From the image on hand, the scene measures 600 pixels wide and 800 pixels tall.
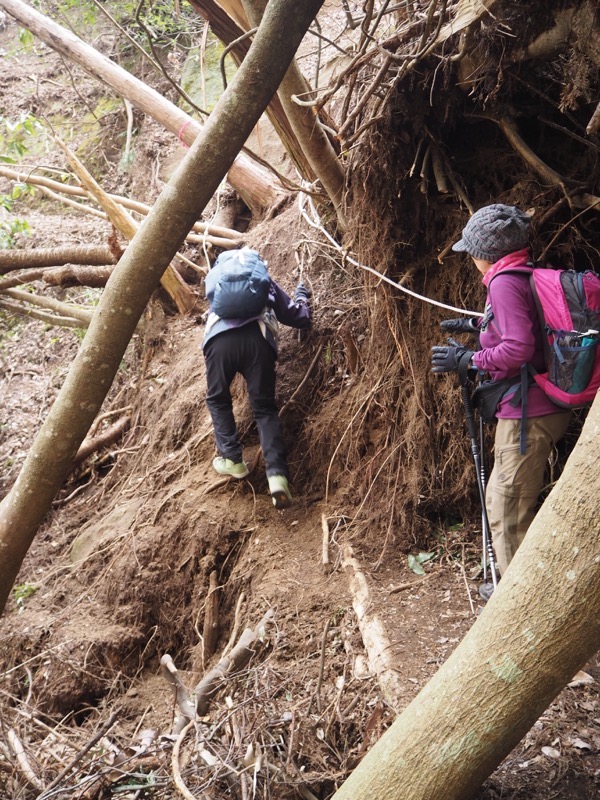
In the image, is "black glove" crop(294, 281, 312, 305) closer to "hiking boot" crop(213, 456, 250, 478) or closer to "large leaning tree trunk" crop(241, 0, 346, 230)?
"large leaning tree trunk" crop(241, 0, 346, 230)

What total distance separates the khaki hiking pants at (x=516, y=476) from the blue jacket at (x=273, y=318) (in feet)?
7.62

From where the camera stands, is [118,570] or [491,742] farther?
[118,570]

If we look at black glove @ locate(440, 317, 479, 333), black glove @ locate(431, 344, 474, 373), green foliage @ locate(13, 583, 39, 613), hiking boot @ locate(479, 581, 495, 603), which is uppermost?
black glove @ locate(440, 317, 479, 333)

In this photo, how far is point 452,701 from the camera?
214cm

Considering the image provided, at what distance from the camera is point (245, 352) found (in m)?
5.24

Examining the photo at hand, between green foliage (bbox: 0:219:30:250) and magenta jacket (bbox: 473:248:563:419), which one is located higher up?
magenta jacket (bbox: 473:248:563:419)

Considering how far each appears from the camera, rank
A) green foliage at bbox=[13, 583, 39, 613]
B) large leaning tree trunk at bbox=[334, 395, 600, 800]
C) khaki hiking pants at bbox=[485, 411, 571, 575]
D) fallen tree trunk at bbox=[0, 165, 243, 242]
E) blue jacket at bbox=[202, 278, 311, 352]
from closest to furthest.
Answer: large leaning tree trunk at bbox=[334, 395, 600, 800] → khaki hiking pants at bbox=[485, 411, 571, 575] → blue jacket at bbox=[202, 278, 311, 352] → green foliage at bbox=[13, 583, 39, 613] → fallen tree trunk at bbox=[0, 165, 243, 242]

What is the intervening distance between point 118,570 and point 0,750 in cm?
238

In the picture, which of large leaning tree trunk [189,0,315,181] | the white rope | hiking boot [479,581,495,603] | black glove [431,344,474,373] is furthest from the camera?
large leaning tree trunk [189,0,315,181]

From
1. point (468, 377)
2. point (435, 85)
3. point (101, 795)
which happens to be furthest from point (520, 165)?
point (101, 795)

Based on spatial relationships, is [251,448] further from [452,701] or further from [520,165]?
[452,701]

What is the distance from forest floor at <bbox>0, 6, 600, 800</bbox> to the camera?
10.5 ft

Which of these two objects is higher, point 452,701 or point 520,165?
point 520,165

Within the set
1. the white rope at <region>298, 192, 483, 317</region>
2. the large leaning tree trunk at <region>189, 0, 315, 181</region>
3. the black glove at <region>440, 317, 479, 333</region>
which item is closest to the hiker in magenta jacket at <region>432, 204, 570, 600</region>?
the black glove at <region>440, 317, 479, 333</region>
